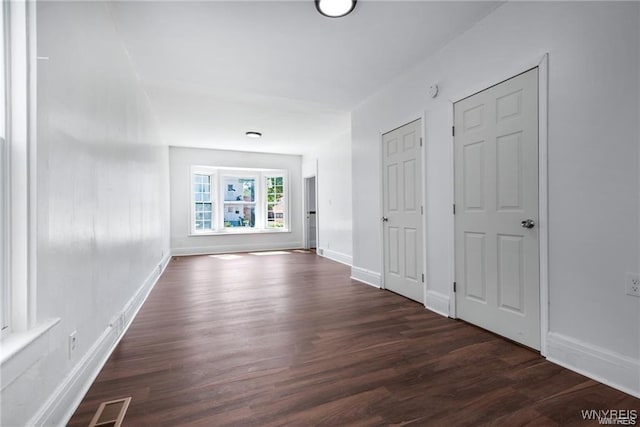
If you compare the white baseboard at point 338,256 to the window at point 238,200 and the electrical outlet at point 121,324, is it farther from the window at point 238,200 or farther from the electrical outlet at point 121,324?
the electrical outlet at point 121,324

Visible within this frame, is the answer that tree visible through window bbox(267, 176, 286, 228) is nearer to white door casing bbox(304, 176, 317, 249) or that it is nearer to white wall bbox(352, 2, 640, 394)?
white door casing bbox(304, 176, 317, 249)

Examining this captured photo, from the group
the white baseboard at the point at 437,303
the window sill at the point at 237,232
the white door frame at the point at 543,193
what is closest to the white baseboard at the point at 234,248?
the window sill at the point at 237,232

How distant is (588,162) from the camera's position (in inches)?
69.7

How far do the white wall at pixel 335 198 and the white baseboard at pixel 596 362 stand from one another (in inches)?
150

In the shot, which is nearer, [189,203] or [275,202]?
[189,203]

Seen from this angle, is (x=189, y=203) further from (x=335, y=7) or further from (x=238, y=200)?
(x=335, y=7)

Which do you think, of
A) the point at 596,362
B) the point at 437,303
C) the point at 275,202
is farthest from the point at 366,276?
the point at 275,202

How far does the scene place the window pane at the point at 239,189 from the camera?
7.48m

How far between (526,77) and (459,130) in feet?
2.07

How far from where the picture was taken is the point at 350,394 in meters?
1.60

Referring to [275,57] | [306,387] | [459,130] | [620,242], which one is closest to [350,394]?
[306,387]

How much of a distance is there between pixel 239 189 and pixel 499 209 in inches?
249

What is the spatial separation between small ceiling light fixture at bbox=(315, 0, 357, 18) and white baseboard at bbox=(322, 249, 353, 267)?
13.2ft

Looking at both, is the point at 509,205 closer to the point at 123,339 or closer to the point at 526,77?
the point at 526,77
